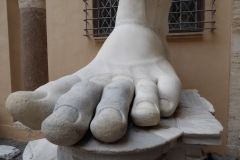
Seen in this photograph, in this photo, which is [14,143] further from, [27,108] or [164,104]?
[164,104]

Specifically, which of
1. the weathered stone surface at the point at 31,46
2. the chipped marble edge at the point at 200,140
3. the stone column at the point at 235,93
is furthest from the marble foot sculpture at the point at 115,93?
the weathered stone surface at the point at 31,46

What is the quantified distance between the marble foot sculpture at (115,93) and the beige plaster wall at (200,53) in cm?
82

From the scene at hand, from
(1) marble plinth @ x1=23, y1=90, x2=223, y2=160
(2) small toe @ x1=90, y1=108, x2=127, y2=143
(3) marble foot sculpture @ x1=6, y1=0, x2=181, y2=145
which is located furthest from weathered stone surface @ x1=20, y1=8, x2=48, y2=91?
(2) small toe @ x1=90, y1=108, x2=127, y2=143

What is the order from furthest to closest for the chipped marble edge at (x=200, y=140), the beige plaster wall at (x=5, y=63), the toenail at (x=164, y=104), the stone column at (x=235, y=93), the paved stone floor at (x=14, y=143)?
the beige plaster wall at (x=5, y=63), the paved stone floor at (x=14, y=143), the stone column at (x=235, y=93), the toenail at (x=164, y=104), the chipped marble edge at (x=200, y=140)

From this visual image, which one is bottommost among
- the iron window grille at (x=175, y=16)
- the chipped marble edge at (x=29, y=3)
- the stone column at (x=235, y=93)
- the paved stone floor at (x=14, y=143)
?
the paved stone floor at (x=14, y=143)

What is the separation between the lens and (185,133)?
67cm

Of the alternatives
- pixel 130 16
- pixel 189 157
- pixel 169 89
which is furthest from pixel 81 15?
pixel 189 157

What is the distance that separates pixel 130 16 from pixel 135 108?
1.99 ft

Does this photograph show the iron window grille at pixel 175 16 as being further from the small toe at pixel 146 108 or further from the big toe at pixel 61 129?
the big toe at pixel 61 129

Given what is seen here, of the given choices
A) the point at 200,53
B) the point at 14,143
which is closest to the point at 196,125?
the point at 200,53

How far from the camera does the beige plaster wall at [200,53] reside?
6.16 ft

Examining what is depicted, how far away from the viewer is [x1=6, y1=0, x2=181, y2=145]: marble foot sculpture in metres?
0.56

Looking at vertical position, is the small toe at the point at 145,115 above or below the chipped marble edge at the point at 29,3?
below

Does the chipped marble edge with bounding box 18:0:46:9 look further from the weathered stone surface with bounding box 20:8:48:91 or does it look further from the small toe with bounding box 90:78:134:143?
the small toe with bounding box 90:78:134:143
